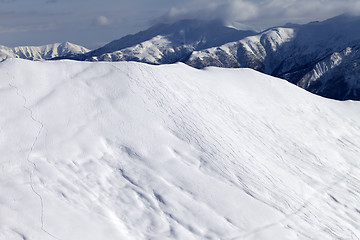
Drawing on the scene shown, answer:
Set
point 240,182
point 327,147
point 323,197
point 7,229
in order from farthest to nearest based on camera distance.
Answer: point 327,147 < point 323,197 < point 240,182 < point 7,229

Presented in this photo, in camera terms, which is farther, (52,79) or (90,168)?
(52,79)

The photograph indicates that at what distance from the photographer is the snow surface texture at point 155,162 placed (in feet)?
99.7

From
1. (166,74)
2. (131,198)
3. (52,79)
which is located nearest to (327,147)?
(166,74)

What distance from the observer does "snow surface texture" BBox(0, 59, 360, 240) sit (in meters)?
30.4

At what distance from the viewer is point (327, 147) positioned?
51531 millimetres

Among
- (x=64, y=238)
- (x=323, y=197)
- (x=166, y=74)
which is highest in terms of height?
(x=166, y=74)

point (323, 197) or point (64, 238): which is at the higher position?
point (64, 238)

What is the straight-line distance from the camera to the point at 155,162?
36.5 metres

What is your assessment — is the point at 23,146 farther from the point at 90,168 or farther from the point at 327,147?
the point at 327,147

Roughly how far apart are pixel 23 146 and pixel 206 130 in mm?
19505

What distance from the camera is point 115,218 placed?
30.3 metres

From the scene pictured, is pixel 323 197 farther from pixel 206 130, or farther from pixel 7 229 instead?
pixel 7 229

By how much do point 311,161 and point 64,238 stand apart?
104 feet

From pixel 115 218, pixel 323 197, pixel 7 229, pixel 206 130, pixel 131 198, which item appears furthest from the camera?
pixel 206 130
